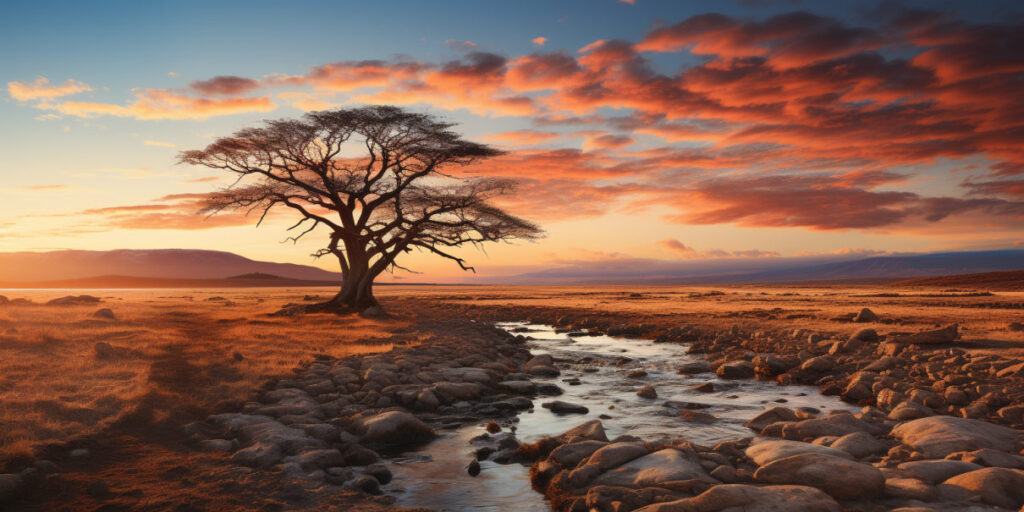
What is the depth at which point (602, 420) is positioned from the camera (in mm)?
11125

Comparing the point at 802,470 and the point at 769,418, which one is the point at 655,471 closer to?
the point at 802,470

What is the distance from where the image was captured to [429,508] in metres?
6.61

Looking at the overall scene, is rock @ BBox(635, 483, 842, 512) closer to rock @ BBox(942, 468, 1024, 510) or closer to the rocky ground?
the rocky ground

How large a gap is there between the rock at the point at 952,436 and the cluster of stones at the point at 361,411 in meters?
6.22

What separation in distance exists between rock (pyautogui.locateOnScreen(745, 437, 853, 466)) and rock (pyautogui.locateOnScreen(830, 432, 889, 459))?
28.3 inches

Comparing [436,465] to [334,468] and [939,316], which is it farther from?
[939,316]

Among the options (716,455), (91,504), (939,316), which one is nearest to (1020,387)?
(716,455)

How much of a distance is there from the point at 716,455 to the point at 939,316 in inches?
1055

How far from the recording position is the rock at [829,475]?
6.36m

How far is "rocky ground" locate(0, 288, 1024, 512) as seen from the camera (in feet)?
20.8

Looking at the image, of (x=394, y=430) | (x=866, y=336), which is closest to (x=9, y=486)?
(x=394, y=430)

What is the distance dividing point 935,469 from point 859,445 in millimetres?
1286

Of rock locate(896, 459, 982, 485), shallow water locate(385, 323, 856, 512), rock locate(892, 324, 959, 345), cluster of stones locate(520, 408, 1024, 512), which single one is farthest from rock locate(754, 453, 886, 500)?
rock locate(892, 324, 959, 345)

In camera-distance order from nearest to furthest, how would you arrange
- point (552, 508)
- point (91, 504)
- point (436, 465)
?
point (91, 504), point (552, 508), point (436, 465)
